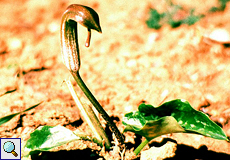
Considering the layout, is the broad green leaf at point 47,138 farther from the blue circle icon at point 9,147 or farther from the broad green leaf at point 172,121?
the broad green leaf at point 172,121

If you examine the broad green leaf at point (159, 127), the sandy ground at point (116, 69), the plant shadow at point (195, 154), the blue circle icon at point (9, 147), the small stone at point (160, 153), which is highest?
the sandy ground at point (116, 69)

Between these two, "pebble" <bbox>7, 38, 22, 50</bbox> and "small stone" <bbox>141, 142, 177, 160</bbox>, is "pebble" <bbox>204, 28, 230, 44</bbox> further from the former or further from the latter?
"pebble" <bbox>7, 38, 22, 50</bbox>

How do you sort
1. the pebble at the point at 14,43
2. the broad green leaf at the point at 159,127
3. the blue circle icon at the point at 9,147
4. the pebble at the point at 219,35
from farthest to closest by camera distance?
the pebble at the point at 14,43
the pebble at the point at 219,35
the blue circle icon at the point at 9,147
the broad green leaf at the point at 159,127

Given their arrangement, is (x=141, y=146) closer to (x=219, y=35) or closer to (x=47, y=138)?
(x=47, y=138)

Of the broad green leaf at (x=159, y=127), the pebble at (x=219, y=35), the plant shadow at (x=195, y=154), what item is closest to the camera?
the broad green leaf at (x=159, y=127)

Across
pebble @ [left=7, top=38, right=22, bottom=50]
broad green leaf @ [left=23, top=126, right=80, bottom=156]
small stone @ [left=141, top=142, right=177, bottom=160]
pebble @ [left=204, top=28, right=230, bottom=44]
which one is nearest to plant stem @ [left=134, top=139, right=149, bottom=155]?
small stone @ [left=141, top=142, right=177, bottom=160]

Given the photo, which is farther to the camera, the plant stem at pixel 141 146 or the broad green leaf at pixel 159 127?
the plant stem at pixel 141 146

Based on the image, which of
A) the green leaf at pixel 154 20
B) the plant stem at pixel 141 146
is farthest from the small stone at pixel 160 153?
the green leaf at pixel 154 20

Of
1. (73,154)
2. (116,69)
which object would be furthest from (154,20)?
(73,154)
